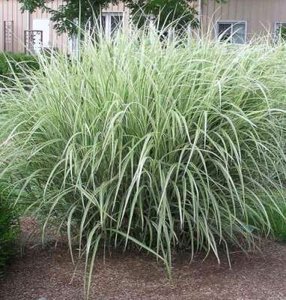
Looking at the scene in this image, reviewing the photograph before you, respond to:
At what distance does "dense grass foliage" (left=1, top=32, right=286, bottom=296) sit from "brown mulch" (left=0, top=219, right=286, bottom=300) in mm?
135

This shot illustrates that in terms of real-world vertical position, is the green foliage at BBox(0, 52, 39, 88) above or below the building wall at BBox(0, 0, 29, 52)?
below

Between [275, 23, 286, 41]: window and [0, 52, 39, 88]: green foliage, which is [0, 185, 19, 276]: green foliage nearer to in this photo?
[0, 52, 39, 88]: green foliage

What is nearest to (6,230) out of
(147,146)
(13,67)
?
(147,146)

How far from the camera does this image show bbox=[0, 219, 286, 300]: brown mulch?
3414 mm

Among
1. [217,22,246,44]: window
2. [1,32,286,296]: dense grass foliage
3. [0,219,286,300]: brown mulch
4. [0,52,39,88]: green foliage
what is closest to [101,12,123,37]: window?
[1,32,286,296]: dense grass foliage

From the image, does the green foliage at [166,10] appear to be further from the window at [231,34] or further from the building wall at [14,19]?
the building wall at [14,19]

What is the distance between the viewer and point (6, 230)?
3564mm

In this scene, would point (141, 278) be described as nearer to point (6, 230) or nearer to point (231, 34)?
point (6, 230)

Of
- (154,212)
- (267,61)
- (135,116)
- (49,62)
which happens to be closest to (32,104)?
(49,62)

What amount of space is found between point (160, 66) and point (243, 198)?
3.40 feet

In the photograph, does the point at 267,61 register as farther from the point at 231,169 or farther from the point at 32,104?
the point at 32,104

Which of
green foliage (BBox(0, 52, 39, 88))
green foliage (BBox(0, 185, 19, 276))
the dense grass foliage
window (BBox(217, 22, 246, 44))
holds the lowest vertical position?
green foliage (BBox(0, 185, 19, 276))

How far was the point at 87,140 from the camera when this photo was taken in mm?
3654

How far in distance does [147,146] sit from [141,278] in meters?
0.82
